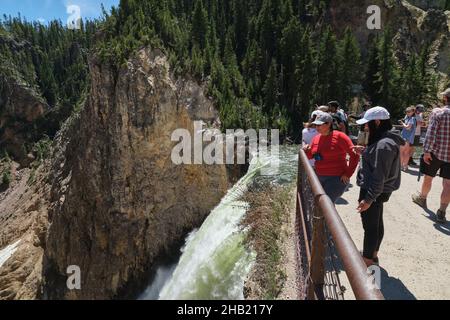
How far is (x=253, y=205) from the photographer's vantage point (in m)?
9.84

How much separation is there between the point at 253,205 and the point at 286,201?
2.79 feet

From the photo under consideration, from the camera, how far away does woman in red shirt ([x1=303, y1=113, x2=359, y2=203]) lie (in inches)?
229

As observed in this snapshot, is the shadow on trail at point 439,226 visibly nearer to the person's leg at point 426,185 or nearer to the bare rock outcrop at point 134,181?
the person's leg at point 426,185

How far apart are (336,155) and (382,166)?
1.22 meters

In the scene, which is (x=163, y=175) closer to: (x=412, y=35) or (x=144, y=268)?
(x=144, y=268)

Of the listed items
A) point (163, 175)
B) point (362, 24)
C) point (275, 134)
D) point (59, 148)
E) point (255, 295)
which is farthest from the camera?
point (362, 24)

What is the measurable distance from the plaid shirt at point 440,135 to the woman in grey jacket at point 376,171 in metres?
2.60

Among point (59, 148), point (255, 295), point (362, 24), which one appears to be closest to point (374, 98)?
point (362, 24)

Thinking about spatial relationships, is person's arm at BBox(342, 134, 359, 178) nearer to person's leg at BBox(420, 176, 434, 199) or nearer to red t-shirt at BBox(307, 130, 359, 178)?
red t-shirt at BBox(307, 130, 359, 178)

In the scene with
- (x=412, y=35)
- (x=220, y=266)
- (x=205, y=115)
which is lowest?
(x=220, y=266)

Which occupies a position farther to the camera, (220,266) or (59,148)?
(59,148)

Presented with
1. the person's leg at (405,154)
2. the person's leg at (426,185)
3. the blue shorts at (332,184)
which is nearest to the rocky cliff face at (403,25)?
the person's leg at (405,154)

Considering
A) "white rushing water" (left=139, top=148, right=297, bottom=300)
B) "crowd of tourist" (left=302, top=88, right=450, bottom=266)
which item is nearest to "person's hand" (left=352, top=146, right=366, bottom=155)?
"crowd of tourist" (left=302, top=88, right=450, bottom=266)

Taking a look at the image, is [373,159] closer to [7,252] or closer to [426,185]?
[426,185]
